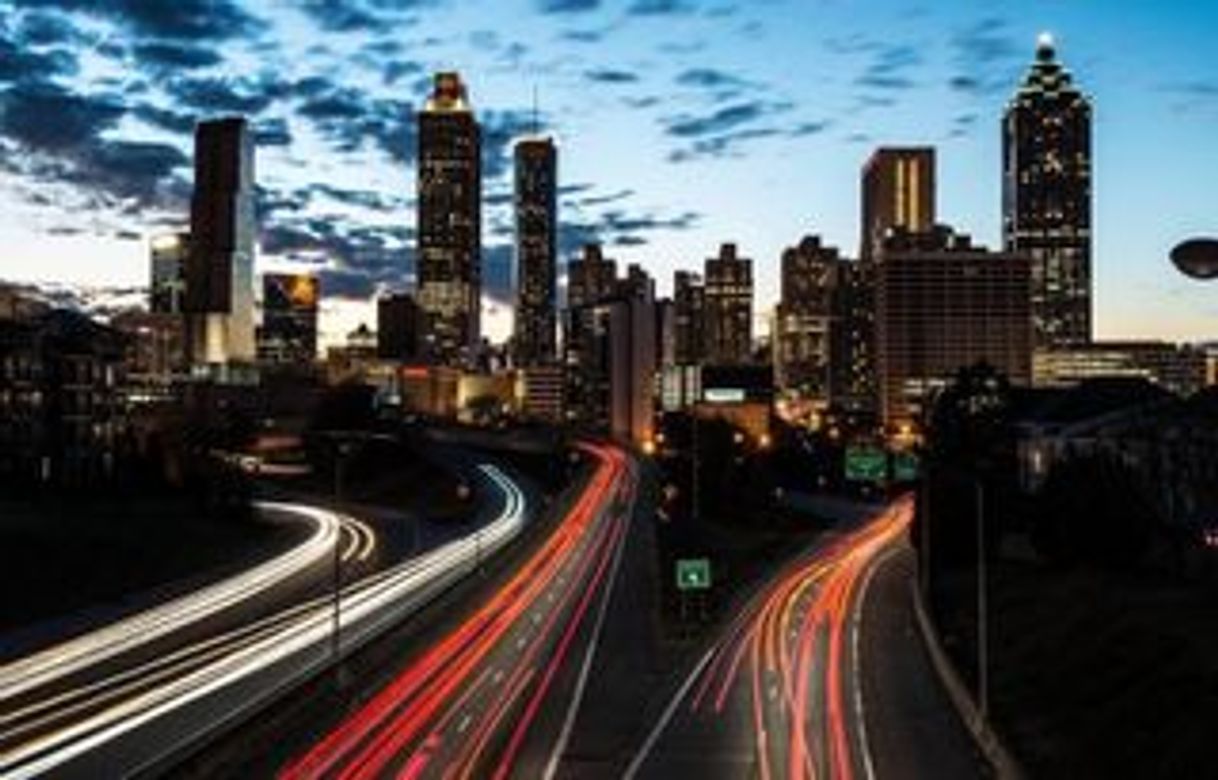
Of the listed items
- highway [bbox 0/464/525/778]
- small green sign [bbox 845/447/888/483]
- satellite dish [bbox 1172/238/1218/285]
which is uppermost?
satellite dish [bbox 1172/238/1218/285]

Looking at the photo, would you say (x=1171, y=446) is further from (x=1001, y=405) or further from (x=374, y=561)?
(x=374, y=561)

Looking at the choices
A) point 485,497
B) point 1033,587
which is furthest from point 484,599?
point 485,497

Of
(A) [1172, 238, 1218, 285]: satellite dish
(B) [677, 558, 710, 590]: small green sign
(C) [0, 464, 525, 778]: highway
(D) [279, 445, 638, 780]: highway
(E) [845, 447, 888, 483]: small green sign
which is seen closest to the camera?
(A) [1172, 238, 1218, 285]: satellite dish

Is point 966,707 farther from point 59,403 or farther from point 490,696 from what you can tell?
point 59,403

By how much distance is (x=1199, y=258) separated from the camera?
135ft

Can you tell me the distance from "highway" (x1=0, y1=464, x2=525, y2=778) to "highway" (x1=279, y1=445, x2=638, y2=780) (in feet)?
11.3

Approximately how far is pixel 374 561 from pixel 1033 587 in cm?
5740

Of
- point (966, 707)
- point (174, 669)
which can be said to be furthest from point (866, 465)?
point (174, 669)

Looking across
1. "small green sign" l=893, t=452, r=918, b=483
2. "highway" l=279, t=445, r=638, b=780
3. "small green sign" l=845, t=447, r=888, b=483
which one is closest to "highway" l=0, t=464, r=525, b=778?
"highway" l=279, t=445, r=638, b=780

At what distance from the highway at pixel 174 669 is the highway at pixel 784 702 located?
1390 cm

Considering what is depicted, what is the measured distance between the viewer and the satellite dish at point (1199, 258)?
41.2 metres

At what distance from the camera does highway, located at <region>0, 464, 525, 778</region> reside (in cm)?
5531

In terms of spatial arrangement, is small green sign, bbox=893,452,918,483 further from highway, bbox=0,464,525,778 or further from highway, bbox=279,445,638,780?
highway, bbox=0,464,525,778

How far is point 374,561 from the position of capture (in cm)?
Result: 12800
